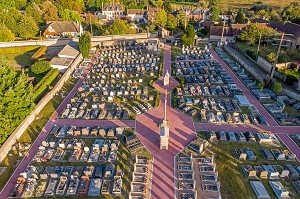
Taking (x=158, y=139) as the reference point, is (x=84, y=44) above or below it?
above

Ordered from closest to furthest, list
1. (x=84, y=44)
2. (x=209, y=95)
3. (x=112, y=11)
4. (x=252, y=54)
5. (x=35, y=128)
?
(x=35, y=128) < (x=209, y=95) < (x=252, y=54) < (x=84, y=44) < (x=112, y=11)

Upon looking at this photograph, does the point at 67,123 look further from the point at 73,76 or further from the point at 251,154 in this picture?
→ the point at 251,154

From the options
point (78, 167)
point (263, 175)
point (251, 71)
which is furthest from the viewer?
point (251, 71)

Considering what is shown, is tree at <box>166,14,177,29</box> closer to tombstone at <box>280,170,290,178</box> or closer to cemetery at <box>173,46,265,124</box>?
cemetery at <box>173,46,265,124</box>

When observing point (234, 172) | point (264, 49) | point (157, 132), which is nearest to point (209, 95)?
point (157, 132)

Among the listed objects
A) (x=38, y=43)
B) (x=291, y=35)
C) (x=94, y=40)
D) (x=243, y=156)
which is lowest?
(x=243, y=156)

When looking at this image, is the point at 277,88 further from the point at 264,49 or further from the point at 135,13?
the point at 135,13

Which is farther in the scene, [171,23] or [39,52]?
[171,23]

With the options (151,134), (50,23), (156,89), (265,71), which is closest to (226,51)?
(265,71)
